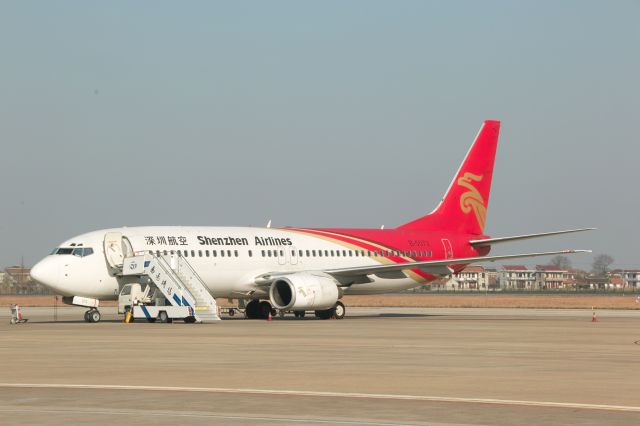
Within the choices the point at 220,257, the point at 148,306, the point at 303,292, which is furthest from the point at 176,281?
the point at 303,292

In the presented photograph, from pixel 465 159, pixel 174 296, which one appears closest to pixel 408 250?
pixel 465 159

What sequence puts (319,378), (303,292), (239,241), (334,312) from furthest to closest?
1. (334,312)
2. (239,241)
3. (303,292)
4. (319,378)

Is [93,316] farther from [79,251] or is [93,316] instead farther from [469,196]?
[469,196]

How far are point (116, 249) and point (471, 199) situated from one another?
21267 millimetres

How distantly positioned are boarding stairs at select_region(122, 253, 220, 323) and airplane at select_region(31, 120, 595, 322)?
44.4 inches

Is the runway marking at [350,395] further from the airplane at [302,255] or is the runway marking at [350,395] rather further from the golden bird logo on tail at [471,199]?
the golden bird logo on tail at [471,199]

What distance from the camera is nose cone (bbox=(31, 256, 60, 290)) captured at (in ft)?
151

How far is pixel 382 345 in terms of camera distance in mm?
29844

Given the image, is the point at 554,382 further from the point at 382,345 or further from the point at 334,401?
the point at 382,345

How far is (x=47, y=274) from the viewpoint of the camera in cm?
4603

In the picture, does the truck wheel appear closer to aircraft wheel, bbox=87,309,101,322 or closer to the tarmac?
aircraft wheel, bbox=87,309,101,322

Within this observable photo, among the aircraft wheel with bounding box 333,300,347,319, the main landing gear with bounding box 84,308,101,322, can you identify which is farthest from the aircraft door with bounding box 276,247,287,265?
the main landing gear with bounding box 84,308,101,322

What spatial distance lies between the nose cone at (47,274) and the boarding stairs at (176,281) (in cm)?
276

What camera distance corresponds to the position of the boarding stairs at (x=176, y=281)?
44406 mm
